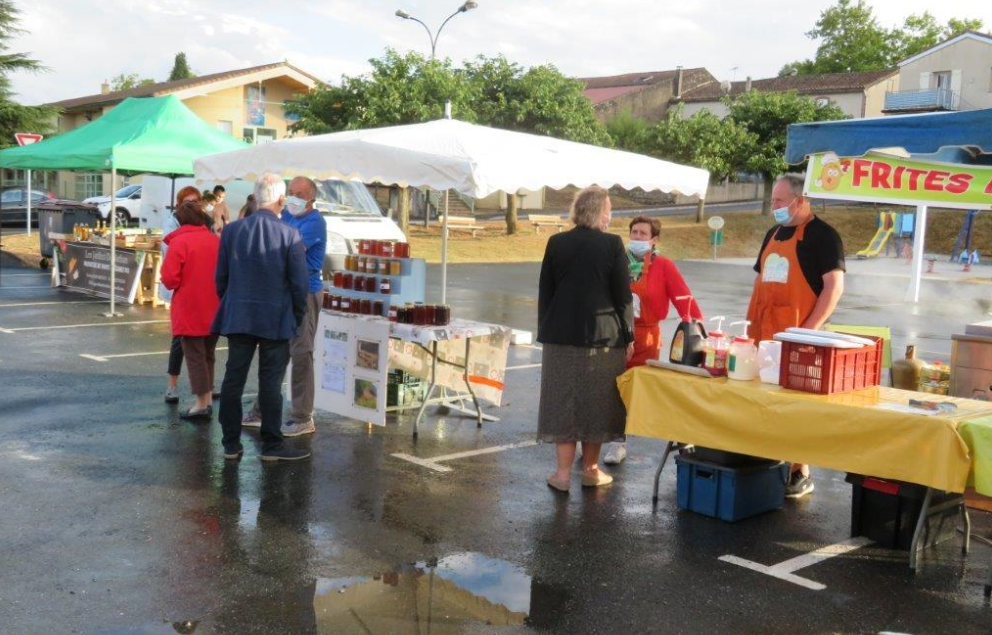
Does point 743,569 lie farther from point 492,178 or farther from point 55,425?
point 55,425

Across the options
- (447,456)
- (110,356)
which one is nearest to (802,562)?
(447,456)

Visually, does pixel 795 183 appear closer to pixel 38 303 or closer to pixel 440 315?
pixel 440 315

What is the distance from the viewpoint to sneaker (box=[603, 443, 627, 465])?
6715mm

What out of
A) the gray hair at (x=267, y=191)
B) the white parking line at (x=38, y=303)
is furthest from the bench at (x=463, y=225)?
the gray hair at (x=267, y=191)

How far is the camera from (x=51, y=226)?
18.1m

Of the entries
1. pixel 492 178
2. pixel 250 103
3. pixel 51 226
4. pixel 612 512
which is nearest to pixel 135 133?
pixel 51 226

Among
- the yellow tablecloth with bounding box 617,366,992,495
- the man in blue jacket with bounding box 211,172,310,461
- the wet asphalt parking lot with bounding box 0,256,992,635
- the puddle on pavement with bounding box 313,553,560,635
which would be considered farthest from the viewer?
the man in blue jacket with bounding box 211,172,310,461

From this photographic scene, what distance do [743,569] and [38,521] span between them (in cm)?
384

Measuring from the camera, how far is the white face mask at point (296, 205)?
22.9ft

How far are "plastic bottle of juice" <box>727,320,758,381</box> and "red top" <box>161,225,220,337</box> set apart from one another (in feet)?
13.5

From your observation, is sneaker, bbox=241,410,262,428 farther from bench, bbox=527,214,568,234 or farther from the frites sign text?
bench, bbox=527,214,568,234

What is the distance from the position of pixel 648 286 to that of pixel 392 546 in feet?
8.16

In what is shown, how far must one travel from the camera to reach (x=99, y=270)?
48.8 feet

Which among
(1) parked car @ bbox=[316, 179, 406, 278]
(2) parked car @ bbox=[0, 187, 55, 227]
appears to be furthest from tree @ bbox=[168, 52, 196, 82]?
(1) parked car @ bbox=[316, 179, 406, 278]
